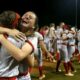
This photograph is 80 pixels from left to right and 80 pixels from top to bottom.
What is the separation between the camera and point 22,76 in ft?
17.4

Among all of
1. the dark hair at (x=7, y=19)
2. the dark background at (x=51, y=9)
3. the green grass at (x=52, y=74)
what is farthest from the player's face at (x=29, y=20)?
the dark background at (x=51, y=9)

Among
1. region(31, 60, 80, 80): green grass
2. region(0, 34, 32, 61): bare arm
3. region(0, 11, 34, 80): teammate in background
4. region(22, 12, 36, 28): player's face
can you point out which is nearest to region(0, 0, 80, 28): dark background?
region(31, 60, 80, 80): green grass

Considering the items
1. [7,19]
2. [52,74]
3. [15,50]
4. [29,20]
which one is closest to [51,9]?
[52,74]

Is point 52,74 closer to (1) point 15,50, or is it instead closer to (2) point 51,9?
(1) point 15,50

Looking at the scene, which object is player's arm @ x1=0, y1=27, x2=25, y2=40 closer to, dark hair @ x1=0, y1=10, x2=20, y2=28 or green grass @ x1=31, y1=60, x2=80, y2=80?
dark hair @ x1=0, y1=10, x2=20, y2=28

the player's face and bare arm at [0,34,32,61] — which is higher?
the player's face

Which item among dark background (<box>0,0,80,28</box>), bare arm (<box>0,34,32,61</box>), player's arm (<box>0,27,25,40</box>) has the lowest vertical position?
bare arm (<box>0,34,32,61</box>)

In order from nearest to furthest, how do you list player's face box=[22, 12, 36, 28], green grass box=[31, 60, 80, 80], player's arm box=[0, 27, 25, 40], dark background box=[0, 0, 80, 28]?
player's arm box=[0, 27, 25, 40] < player's face box=[22, 12, 36, 28] < green grass box=[31, 60, 80, 80] < dark background box=[0, 0, 80, 28]

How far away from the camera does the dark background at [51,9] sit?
94.3 ft

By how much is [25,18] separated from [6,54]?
566mm

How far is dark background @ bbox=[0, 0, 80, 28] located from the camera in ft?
94.3

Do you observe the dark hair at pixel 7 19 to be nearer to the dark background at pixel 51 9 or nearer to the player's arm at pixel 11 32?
the player's arm at pixel 11 32

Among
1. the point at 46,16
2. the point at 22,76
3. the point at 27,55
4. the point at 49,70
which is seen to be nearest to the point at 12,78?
the point at 27,55

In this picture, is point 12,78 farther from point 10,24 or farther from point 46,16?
point 46,16
